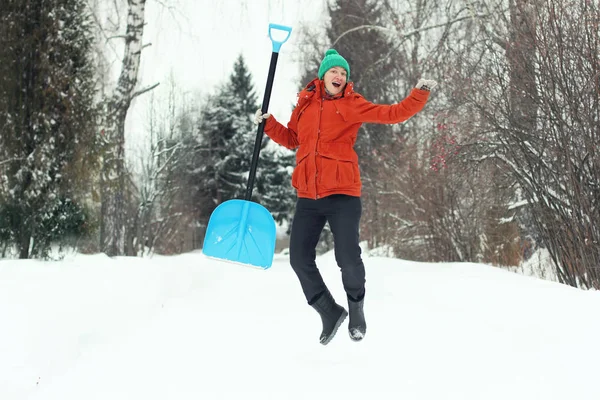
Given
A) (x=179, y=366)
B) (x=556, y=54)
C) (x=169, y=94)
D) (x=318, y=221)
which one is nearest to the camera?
(x=179, y=366)

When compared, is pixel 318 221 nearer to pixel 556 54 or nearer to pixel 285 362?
pixel 285 362

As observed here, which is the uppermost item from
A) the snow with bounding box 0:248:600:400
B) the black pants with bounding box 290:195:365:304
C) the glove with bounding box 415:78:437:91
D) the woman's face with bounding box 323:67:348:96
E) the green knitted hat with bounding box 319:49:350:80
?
the green knitted hat with bounding box 319:49:350:80

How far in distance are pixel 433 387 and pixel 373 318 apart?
1.83 m

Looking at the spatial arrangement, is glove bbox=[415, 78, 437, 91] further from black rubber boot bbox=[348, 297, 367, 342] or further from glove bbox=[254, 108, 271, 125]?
black rubber boot bbox=[348, 297, 367, 342]

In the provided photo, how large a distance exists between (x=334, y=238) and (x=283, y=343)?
845 millimetres

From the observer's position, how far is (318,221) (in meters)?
3.79

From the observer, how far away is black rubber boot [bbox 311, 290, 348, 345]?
3.81 m

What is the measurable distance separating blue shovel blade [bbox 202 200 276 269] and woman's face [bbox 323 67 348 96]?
92 centimetres

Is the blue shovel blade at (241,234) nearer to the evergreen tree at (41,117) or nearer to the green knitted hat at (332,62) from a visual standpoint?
the green knitted hat at (332,62)

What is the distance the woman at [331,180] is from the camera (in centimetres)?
361

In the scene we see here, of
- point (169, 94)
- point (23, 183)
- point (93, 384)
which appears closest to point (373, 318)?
point (93, 384)

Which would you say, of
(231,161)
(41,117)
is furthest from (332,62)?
(231,161)

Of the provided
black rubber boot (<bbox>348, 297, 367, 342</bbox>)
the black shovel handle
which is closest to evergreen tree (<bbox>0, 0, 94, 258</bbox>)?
the black shovel handle

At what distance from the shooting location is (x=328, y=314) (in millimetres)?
3828
